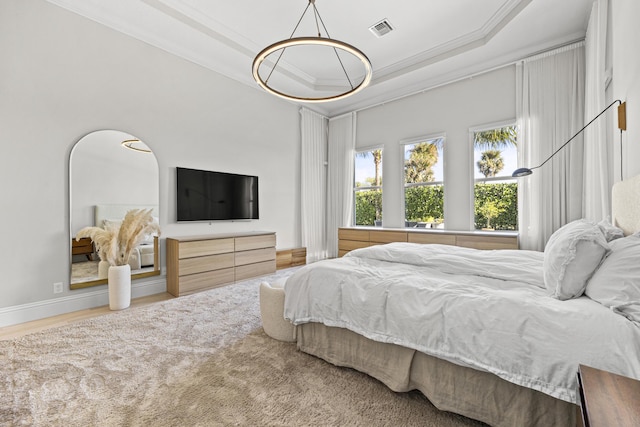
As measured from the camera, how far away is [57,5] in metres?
2.85

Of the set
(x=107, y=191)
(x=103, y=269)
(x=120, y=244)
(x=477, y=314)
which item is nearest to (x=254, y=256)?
(x=120, y=244)

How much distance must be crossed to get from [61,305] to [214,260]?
1.53 meters

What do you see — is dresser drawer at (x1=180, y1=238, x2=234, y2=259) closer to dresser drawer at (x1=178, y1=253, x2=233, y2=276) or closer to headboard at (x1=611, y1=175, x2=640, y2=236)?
dresser drawer at (x1=178, y1=253, x2=233, y2=276)

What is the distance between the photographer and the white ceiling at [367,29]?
3.09m

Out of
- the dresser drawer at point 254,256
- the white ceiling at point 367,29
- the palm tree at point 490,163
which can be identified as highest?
the white ceiling at point 367,29

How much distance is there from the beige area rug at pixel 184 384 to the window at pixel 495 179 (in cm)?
341

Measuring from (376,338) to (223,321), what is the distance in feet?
5.29

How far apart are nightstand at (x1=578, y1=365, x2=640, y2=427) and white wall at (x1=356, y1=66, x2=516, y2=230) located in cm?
388

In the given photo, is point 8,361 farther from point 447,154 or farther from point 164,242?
point 447,154

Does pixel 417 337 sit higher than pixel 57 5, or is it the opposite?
pixel 57 5

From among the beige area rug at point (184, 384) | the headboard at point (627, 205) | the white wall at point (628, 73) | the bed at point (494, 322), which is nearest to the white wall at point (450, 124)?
the white wall at point (628, 73)

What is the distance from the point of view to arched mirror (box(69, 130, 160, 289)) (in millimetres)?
2992

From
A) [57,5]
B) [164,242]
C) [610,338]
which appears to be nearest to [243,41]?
[57,5]

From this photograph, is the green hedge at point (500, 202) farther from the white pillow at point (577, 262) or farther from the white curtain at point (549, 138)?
the white pillow at point (577, 262)
